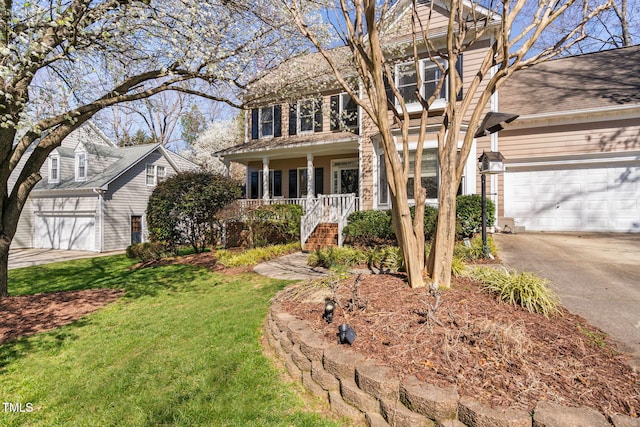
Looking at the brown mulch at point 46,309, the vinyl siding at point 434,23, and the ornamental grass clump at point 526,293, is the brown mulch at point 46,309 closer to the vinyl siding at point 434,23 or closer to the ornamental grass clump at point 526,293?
the ornamental grass clump at point 526,293

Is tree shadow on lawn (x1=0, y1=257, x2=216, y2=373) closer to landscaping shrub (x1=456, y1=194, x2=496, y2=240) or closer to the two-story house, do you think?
the two-story house

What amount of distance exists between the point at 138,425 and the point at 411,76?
11.9m

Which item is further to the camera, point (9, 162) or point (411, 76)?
point (411, 76)

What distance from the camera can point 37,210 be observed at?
18.8m

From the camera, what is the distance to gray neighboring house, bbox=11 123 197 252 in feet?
55.5

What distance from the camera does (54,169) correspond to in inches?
744

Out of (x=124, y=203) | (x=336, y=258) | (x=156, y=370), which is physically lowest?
(x=156, y=370)

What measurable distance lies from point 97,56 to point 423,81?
9.23 meters

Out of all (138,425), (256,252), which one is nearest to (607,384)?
(138,425)

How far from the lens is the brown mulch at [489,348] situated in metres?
2.19

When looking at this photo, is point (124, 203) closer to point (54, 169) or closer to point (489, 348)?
point (54, 169)

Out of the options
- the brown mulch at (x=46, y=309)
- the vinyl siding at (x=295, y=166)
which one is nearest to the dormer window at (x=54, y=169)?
the vinyl siding at (x=295, y=166)

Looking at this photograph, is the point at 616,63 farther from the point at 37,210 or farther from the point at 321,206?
the point at 37,210

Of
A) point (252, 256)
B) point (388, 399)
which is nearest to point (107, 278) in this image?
point (252, 256)
